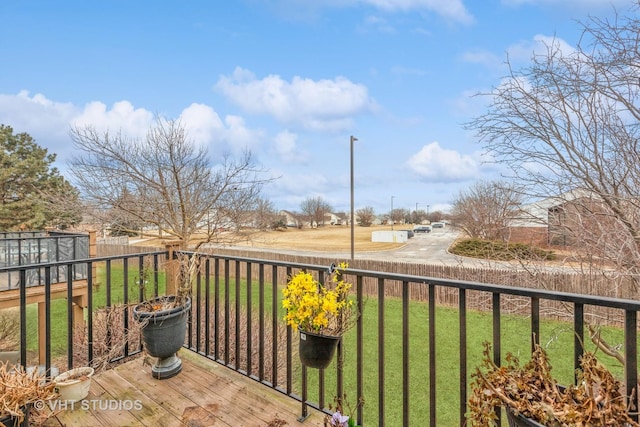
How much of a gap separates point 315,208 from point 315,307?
114 feet

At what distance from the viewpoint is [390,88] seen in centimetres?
870

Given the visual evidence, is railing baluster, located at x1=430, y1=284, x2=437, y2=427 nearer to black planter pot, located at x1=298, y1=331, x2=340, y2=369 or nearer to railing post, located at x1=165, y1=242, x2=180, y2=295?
black planter pot, located at x1=298, y1=331, x2=340, y2=369

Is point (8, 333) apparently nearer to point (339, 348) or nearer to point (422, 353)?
point (339, 348)

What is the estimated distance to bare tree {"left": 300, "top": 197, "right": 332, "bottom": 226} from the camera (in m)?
35.5

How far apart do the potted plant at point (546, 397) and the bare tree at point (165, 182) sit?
7.11m

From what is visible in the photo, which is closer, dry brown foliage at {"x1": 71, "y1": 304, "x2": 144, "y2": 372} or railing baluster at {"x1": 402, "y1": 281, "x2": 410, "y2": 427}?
railing baluster at {"x1": 402, "y1": 281, "x2": 410, "y2": 427}

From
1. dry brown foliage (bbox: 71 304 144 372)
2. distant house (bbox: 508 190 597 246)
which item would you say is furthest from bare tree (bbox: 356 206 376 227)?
dry brown foliage (bbox: 71 304 144 372)

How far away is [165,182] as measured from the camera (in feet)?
26.9

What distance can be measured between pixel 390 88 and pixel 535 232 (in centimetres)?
612

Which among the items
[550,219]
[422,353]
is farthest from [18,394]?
[422,353]

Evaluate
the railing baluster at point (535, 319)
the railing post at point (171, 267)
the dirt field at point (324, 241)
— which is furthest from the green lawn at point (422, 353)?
the dirt field at point (324, 241)

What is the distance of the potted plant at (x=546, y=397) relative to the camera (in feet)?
3.01

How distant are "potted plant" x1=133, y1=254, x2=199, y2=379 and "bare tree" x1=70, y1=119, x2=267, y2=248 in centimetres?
513

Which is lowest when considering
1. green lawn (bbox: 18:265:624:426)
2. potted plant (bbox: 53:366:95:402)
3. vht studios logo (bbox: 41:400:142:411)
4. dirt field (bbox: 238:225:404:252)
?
green lawn (bbox: 18:265:624:426)
